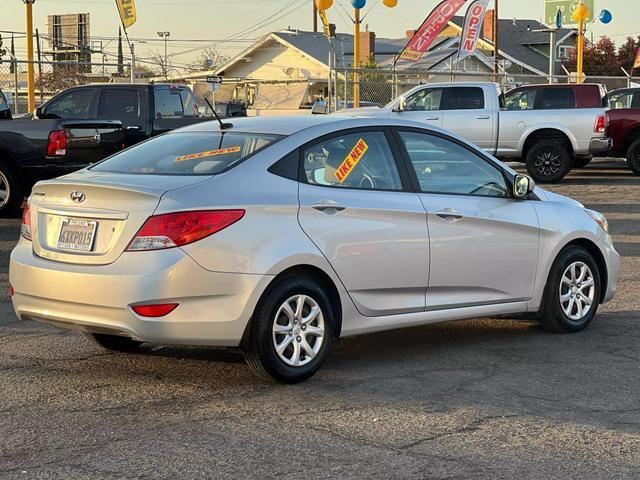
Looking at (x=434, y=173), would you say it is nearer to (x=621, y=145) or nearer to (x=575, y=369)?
(x=575, y=369)

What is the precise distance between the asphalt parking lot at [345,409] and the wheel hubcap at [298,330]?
0.64ft

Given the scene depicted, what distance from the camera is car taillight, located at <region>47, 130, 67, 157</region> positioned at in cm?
1399

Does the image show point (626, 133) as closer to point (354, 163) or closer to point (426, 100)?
point (426, 100)

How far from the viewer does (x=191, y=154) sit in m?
6.45

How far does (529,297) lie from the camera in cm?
741

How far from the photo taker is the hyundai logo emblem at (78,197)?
5.93m

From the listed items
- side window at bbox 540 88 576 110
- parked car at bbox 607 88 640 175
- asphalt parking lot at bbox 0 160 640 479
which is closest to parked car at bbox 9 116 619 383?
asphalt parking lot at bbox 0 160 640 479

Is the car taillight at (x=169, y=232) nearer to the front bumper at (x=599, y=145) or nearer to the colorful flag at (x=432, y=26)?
the front bumper at (x=599, y=145)

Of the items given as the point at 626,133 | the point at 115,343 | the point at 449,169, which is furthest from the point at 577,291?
the point at 626,133

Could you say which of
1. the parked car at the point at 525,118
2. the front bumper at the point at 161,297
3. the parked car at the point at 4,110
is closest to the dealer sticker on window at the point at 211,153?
the front bumper at the point at 161,297

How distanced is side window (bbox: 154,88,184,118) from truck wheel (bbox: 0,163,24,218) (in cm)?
300

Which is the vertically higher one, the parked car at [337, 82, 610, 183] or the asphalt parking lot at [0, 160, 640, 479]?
the parked car at [337, 82, 610, 183]

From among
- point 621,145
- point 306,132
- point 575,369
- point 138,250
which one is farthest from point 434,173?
point 621,145

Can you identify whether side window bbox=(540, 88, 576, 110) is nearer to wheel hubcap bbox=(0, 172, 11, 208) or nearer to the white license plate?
wheel hubcap bbox=(0, 172, 11, 208)
